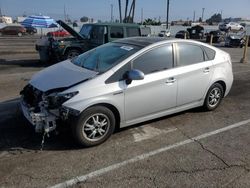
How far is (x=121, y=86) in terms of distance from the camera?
457 cm

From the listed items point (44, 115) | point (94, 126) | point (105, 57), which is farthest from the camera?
point (105, 57)

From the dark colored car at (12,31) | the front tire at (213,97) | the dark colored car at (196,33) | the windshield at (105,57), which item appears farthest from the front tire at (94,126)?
the dark colored car at (12,31)

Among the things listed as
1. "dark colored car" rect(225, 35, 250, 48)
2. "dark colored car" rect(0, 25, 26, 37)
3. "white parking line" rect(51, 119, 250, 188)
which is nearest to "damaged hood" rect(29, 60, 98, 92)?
"white parking line" rect(51, 119, 250, 188)

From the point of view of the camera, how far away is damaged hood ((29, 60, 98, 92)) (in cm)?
447

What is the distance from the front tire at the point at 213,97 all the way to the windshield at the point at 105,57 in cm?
195

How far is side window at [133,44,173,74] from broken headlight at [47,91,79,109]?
1.20 m

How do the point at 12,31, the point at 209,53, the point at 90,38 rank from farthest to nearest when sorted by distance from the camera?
the point at 12,31 → the point at 90,38 → the point at 209,53

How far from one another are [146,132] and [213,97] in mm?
1908

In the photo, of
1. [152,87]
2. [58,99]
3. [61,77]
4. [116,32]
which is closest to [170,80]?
[152,87]

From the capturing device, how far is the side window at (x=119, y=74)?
4.52 metres

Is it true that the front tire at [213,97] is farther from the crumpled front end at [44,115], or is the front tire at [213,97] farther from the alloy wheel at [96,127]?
the crumpled front end at [44,115]

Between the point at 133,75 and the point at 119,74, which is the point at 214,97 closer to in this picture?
the point at 133,75

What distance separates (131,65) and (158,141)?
1.29 metres

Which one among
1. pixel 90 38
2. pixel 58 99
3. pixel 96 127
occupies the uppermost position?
pixel 90 38
